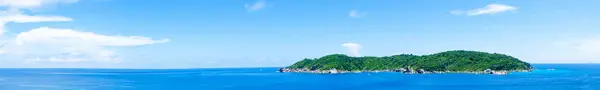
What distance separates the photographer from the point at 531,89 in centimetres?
9400

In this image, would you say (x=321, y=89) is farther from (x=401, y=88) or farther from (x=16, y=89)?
(x=16, y=89)

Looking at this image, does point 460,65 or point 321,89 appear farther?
point 460,65

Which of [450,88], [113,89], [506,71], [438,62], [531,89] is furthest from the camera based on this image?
[438,62]

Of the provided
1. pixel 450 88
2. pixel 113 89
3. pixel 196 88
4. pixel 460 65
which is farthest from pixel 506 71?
pixel 113 89

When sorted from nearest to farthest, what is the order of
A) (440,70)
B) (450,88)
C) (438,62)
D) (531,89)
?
(531,89), (450,88), (440,70), (438,62)

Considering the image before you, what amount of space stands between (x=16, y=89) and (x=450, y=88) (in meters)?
86.7

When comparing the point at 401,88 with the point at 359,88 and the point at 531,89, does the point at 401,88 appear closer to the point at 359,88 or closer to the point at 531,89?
the point at 359,88

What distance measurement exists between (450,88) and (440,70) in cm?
8878

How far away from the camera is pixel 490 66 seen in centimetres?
17950

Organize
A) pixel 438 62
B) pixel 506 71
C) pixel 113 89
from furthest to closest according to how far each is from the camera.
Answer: pixel 438 62, pixel 506 71, pixel 113 89

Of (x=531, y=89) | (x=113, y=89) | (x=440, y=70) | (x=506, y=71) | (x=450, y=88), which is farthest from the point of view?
(x=440, y=70)

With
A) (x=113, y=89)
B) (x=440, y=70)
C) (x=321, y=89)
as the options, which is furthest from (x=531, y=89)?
(x=440, y=70)

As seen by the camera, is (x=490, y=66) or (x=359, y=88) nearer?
(x=359, y=88)

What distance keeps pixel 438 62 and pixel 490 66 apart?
77.0ft
